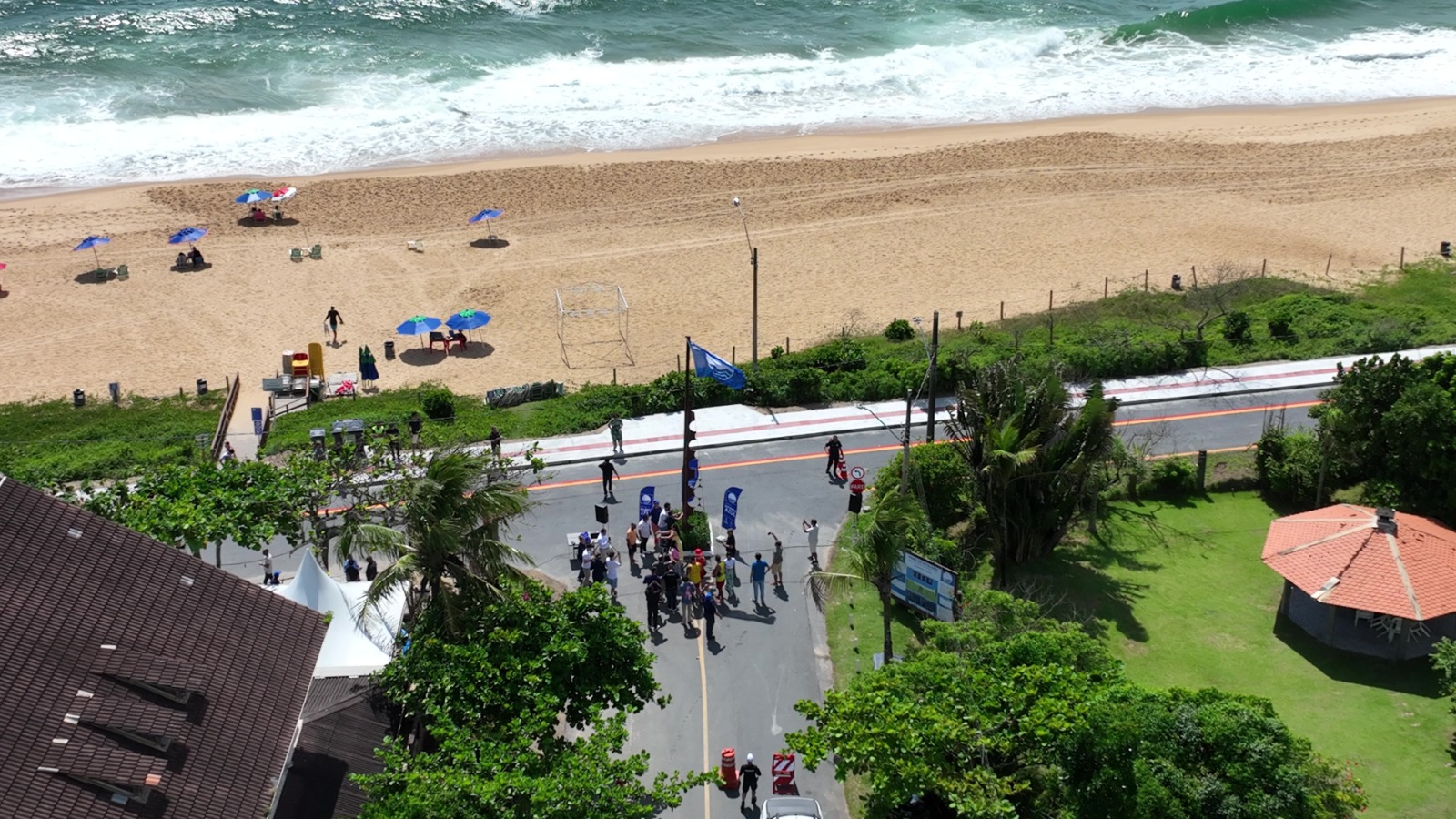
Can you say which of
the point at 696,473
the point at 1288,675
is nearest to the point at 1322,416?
the point at 1288,675

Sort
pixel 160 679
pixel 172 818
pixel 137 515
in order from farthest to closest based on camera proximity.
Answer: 1. pixel 137 515
2. pixel 160 679
3. pixel 172 818

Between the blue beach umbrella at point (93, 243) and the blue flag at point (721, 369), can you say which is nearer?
the blue flag at point (721, 369)

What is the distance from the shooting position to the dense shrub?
45625mm

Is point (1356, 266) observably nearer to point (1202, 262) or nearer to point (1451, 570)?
point (1202, 262)

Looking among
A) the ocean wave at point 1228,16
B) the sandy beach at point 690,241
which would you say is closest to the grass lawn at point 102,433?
the sandy beach at point 690,241

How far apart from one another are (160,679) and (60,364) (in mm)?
31349

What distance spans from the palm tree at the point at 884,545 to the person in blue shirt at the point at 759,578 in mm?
2714

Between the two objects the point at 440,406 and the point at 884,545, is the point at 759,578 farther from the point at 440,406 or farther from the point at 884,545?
→ the point at 440,406

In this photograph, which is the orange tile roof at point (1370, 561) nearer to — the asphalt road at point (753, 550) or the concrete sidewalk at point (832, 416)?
the asphalt road at point (753, 550)

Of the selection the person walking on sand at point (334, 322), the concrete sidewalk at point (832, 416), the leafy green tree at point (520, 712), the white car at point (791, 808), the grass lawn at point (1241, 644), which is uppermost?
the leafy green tree at point (520, 712)

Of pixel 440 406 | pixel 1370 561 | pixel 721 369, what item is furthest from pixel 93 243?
pixel 1370 561

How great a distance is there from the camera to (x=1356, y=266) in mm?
51875

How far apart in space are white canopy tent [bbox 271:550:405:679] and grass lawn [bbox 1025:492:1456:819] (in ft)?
45.7

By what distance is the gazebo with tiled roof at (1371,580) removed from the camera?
2752 centimetres
